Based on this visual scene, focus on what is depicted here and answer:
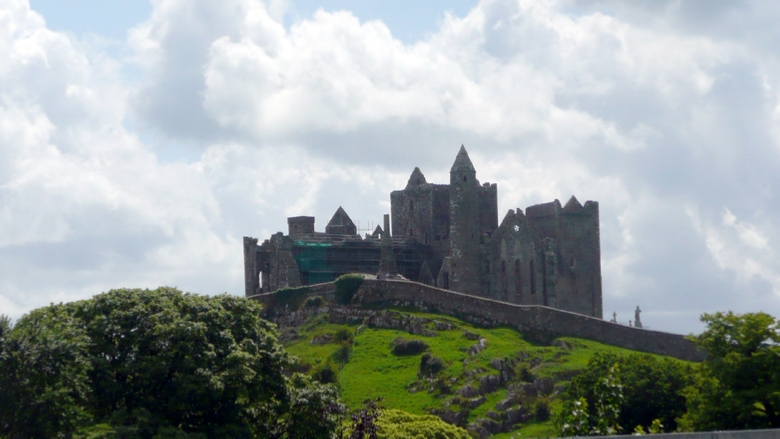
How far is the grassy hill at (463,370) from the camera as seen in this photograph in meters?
57.5

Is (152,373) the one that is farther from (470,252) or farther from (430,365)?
(470,252)

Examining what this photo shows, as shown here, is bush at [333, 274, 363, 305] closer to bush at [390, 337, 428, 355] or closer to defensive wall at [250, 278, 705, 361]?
defensive wall at [250, 278, 705, 361]

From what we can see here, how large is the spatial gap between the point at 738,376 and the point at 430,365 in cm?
2214

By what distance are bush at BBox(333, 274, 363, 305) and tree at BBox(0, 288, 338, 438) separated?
34617 millimetres

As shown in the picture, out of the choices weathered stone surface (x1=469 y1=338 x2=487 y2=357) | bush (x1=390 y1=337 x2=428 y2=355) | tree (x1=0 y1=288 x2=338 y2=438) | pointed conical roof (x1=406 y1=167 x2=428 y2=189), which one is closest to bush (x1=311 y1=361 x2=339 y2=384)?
bush (x1=390 y1=337 x2=428 y2=355)

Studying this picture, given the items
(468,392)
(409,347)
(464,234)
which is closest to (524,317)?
(409,347)

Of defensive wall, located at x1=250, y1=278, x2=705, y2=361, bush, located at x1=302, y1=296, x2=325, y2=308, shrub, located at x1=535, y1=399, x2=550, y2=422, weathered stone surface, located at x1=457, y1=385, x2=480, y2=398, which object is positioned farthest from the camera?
bush, located at x1=302, y1=296, x2=325, y2=308

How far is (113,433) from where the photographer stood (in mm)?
35500

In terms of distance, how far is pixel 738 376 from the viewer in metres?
44.7

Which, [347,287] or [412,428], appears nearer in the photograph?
[412,428]

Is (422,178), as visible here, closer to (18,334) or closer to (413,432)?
(413,432)

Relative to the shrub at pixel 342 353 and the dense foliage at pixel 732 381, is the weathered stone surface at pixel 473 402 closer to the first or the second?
the dense foliage at pixel 732 381

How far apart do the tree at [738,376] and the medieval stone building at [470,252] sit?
3442 centimetres

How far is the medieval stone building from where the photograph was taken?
82125 millimetres
